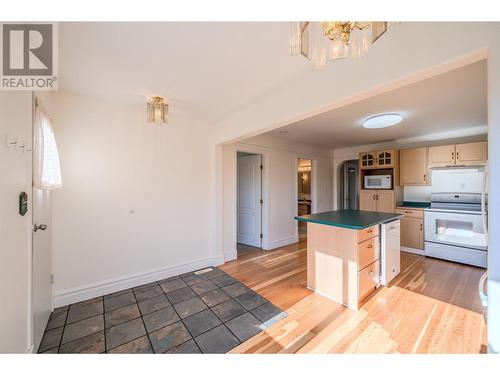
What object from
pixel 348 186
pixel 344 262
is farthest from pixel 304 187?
pixel 344 262

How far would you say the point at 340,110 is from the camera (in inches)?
105

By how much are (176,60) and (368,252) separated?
274 centimetres

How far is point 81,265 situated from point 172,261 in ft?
3.44

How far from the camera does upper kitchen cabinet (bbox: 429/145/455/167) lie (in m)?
Answer: 3.44

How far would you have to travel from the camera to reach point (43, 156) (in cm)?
161

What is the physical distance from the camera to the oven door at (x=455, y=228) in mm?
3049

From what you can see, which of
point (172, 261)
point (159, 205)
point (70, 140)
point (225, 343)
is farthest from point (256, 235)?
point (70, 140)

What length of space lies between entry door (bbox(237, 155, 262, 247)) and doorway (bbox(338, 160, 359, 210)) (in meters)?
2.78

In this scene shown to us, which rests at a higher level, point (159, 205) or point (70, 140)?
point (70, 140)

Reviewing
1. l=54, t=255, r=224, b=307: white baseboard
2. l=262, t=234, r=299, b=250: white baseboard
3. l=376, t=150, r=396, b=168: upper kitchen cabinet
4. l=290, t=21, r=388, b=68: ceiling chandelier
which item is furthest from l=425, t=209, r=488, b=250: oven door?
l=54, t=255, r=224, b=307: white baseboard

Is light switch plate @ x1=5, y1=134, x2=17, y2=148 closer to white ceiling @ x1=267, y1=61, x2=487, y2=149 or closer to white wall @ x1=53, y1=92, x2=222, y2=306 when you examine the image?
white wall @ x1=53, y1=92, x2=222, y2=306

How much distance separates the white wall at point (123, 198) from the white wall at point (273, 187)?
1.62 ft

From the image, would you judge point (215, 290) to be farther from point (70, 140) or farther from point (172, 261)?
point (70, 140)
